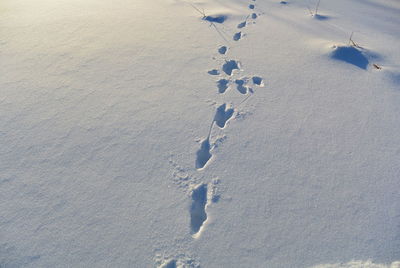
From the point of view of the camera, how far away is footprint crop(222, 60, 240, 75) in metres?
2.09

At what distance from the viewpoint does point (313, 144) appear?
1.65 m

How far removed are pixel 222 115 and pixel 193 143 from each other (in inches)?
11.8

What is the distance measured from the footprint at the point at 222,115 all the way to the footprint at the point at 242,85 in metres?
0.19

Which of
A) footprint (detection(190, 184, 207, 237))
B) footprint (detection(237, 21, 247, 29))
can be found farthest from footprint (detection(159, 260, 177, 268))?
footprint (detection(237, 21, 247, 29))

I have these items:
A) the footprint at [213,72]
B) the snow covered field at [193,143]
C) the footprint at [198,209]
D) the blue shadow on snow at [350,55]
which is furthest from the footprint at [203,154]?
the blue shadow on snow at [350,55]

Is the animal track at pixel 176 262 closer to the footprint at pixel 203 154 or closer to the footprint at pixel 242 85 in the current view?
the footprint at pixel 203 154

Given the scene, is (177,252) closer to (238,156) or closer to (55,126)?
(238,156)

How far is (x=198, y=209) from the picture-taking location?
4.53 ft

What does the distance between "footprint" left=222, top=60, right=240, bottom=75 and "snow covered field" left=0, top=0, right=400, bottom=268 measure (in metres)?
0.01

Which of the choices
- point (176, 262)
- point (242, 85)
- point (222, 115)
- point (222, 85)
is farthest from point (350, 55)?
point (176, 262)

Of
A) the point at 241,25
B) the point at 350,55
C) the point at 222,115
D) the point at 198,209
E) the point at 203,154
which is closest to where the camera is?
the point at 198,209

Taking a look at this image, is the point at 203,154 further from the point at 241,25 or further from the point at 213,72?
the point at 241,25

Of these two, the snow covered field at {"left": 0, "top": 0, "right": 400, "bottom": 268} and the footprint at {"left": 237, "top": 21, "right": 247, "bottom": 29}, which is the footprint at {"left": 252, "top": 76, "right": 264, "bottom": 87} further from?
the footprint at {"left": 237, "top": 21, "right": 247, "bottom": 29}

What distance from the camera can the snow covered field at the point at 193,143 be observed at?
1260 millimetres
